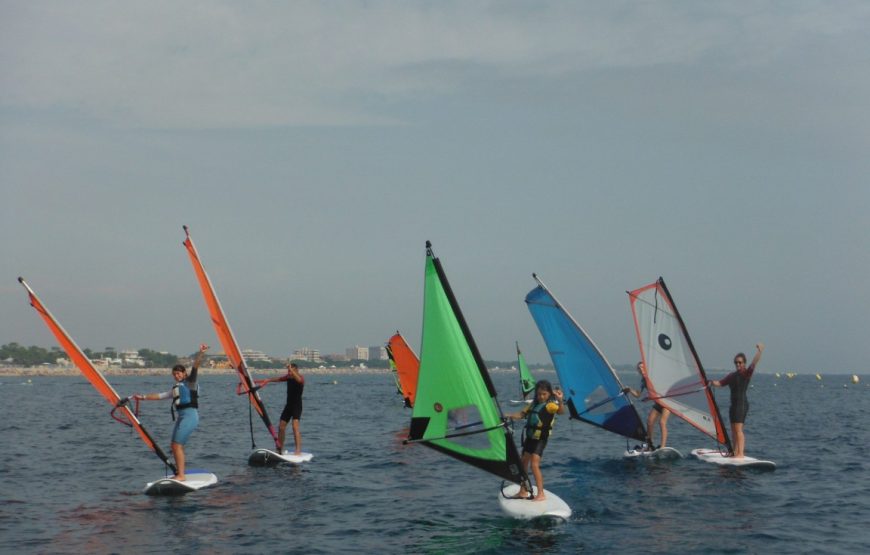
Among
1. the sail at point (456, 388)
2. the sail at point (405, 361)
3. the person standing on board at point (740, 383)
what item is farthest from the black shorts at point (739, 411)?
the sail at point (405, 361)

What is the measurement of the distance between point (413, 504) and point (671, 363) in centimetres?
914

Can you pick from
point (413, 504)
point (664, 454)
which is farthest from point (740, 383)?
point (413, 504)

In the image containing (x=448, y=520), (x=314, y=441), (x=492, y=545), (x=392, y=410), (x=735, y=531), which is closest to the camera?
(x=492, y=545)

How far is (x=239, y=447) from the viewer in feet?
88.6

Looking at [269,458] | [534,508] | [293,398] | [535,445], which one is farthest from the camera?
[269,458]

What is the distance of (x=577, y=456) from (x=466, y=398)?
1062 centimetres

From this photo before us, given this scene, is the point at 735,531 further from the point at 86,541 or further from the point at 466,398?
the point at 86,541

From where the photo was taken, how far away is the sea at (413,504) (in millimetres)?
13453

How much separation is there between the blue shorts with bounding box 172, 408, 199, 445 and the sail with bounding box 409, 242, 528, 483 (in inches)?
206

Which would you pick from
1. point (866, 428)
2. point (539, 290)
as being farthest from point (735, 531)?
point (866, 428)

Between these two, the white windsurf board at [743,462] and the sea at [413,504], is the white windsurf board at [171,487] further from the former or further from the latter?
the white windsurf board at [743,462]

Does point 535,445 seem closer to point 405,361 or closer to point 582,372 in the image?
point 582,372

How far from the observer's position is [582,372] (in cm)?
2273

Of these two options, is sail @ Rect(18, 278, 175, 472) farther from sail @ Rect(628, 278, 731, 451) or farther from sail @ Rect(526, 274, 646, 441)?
sail @ Rect(628, 278, 731, 451)
